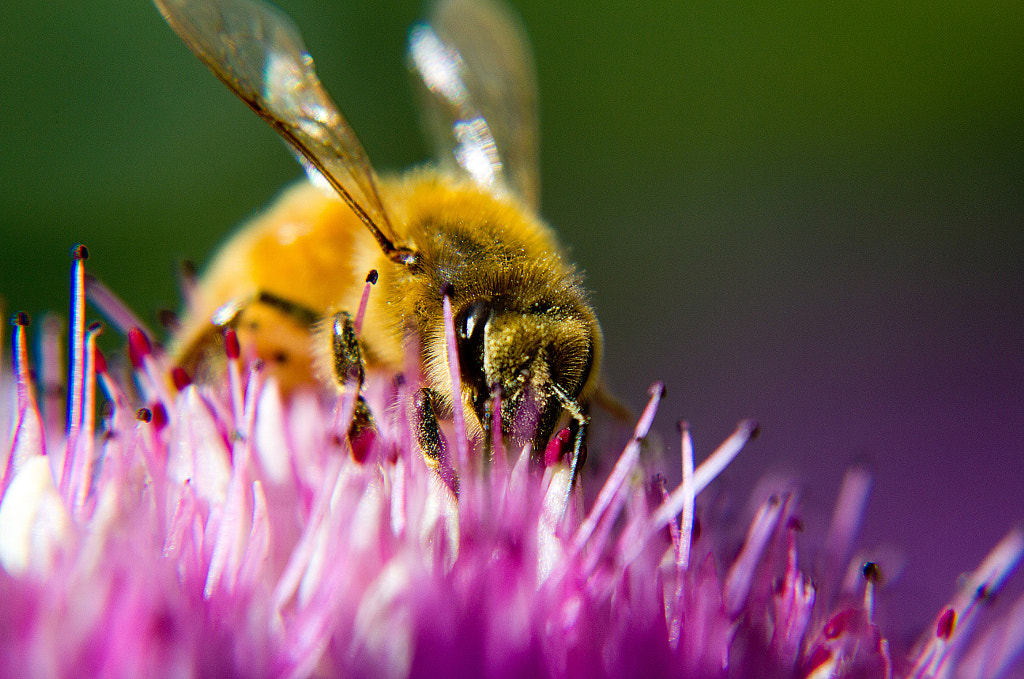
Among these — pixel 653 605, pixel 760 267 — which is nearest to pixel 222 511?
pixel 653 605

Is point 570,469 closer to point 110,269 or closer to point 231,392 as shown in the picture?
point 231,392

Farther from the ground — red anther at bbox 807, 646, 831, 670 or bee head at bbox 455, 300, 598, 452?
bee head at bbox 455, 300, 598, 452

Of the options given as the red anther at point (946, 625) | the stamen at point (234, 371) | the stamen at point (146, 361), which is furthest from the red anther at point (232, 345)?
the red anther at point (946, 625)

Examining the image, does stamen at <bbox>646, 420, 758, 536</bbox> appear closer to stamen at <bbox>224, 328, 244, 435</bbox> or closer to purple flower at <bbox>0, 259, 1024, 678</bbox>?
purple flower at <bbox>0, 259, 1024, 678</bbox>

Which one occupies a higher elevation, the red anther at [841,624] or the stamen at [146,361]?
the stamen at [146,361]

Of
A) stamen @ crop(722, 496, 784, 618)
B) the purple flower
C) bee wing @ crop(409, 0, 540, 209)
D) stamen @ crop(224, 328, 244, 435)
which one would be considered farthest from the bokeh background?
stamen @ crop(224, 328, 244, 435)

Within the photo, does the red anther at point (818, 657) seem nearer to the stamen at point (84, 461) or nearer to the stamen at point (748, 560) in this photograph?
the stamen at point (748, 560)

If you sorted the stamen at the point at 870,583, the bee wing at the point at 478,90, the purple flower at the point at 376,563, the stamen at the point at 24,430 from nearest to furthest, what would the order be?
the purple flower at the point at 376,563 < the stamen at the point at 24,430 < the stamen at the point at 870,583 < the bee wing at the point at 478,90
